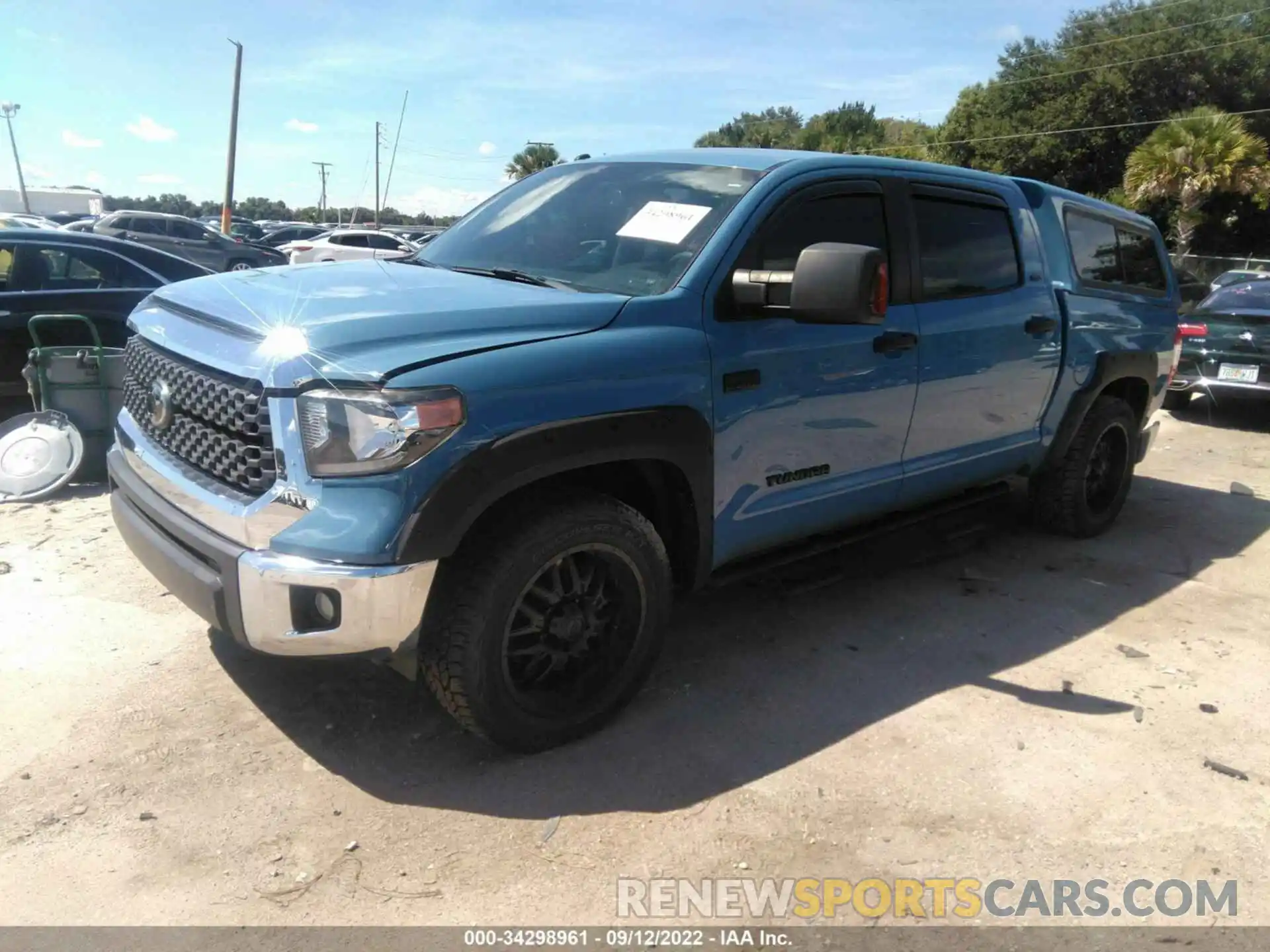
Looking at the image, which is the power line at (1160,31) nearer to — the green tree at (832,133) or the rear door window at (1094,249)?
the green tree at (832,133)

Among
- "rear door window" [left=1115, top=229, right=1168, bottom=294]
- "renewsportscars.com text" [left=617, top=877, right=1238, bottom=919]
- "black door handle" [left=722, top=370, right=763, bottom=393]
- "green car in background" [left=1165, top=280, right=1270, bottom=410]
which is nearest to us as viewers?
"renewsportscars.com text" [left=617, top=877, right=1238, bottom=919]

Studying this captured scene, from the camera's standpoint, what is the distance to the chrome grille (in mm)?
2742

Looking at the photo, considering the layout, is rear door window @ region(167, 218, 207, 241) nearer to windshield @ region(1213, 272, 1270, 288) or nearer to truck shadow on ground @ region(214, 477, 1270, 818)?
windshield @ region(1213, 272, 1270, 288)

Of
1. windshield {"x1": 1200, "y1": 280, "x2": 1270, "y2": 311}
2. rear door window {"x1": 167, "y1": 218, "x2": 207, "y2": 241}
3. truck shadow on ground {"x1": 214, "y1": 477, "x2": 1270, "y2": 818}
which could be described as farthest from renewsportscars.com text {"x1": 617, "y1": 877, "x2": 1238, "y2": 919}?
rear door window {"x1": 167, "y1": 218, "x2": 207, "y2": 241}

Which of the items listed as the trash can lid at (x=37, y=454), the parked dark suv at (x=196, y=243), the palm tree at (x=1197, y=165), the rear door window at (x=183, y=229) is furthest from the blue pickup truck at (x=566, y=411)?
the palm tree at (x=1197, y=165)

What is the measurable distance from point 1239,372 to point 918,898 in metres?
8.77

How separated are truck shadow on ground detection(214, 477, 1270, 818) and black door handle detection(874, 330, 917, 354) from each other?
48.4 inches

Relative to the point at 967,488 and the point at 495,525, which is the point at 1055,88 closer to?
the point at 967,488

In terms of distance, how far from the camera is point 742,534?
141 inches

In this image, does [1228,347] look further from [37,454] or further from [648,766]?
[37,454]

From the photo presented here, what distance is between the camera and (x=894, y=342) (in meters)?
3.94

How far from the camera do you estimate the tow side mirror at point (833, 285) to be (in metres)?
3.11

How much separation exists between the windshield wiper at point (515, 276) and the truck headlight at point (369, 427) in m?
0.92

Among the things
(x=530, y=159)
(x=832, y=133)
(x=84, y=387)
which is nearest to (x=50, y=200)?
(x=530, y=159)
